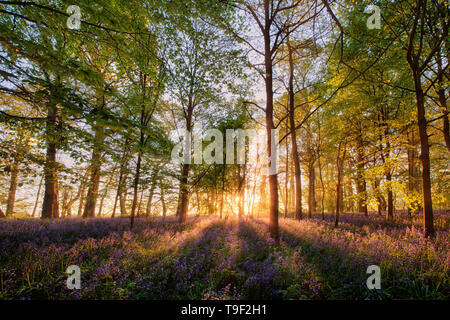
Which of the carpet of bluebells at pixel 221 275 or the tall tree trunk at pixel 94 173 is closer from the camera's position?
the carpet of bluebells at pixel 221 275

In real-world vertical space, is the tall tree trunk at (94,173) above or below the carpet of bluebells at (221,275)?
above

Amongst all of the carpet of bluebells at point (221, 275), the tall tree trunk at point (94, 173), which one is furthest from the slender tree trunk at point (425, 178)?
the tall tree trunk at point (94, 173)

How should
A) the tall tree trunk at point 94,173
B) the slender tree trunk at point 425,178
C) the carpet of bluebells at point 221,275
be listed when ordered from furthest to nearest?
1. the tall tree trunk at point 94,173
2. the slender tree trunk at point 425,178
3. the carpet of bluebells at point 221,275

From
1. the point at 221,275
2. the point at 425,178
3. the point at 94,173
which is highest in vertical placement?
the point at 94,173

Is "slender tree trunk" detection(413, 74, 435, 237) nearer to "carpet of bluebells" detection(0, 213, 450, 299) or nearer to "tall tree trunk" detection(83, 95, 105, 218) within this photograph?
"carpet of bluebells" detection(0, 213, 450, 299)

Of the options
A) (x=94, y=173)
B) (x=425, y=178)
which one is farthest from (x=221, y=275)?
(x=94, y=173)

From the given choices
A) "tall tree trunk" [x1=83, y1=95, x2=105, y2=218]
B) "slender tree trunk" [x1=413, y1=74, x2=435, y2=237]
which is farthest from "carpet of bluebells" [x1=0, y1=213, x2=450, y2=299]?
"tall tree trunk" [x1=83, y1=95, x2=105, y2=218]

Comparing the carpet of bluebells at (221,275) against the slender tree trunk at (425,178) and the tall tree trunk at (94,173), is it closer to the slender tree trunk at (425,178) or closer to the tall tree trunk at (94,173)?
the slender tree trunk at (425,178)

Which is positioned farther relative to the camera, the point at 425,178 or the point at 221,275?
the point at 425,178

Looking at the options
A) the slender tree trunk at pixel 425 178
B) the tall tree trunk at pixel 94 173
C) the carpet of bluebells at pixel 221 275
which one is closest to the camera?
the carpet of bluebells at pixel 221 275

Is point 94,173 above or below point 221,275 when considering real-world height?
above

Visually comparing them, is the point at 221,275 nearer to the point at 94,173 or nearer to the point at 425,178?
the point at 425,178
